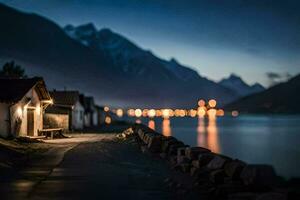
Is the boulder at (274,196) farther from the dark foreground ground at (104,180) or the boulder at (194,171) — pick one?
the boulder at (194,171)

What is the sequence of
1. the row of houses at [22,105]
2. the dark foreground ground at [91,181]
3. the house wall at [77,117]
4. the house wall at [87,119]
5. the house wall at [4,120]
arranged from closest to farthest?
the dark foreground ground at [91,181] → the house wall at [4,120] → the row of houses at [22,105] → the house wall at [77,117] → the house wall at [87,119]

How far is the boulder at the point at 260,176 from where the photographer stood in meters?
15.9

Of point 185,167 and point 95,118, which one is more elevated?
point 95,118

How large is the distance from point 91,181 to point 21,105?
24.8 meters

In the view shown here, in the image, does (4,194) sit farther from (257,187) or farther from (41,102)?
(41,102)

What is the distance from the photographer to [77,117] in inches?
3014

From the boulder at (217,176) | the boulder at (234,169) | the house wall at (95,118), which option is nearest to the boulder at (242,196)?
the boulder at (234,169)

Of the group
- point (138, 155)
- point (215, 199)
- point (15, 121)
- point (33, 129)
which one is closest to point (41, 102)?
point (33, 129)

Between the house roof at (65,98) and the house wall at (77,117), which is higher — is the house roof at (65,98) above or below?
above

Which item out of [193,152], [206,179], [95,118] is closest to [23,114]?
[193,152]

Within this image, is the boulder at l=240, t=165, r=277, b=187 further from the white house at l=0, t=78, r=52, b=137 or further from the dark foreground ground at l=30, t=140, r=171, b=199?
the white house at l=0, t=78, r=52, b=137

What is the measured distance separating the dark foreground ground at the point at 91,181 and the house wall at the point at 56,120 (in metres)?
37.5

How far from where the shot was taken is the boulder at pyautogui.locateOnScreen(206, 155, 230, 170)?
19391 mm

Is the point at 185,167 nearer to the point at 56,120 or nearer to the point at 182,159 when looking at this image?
the point at 182,159
